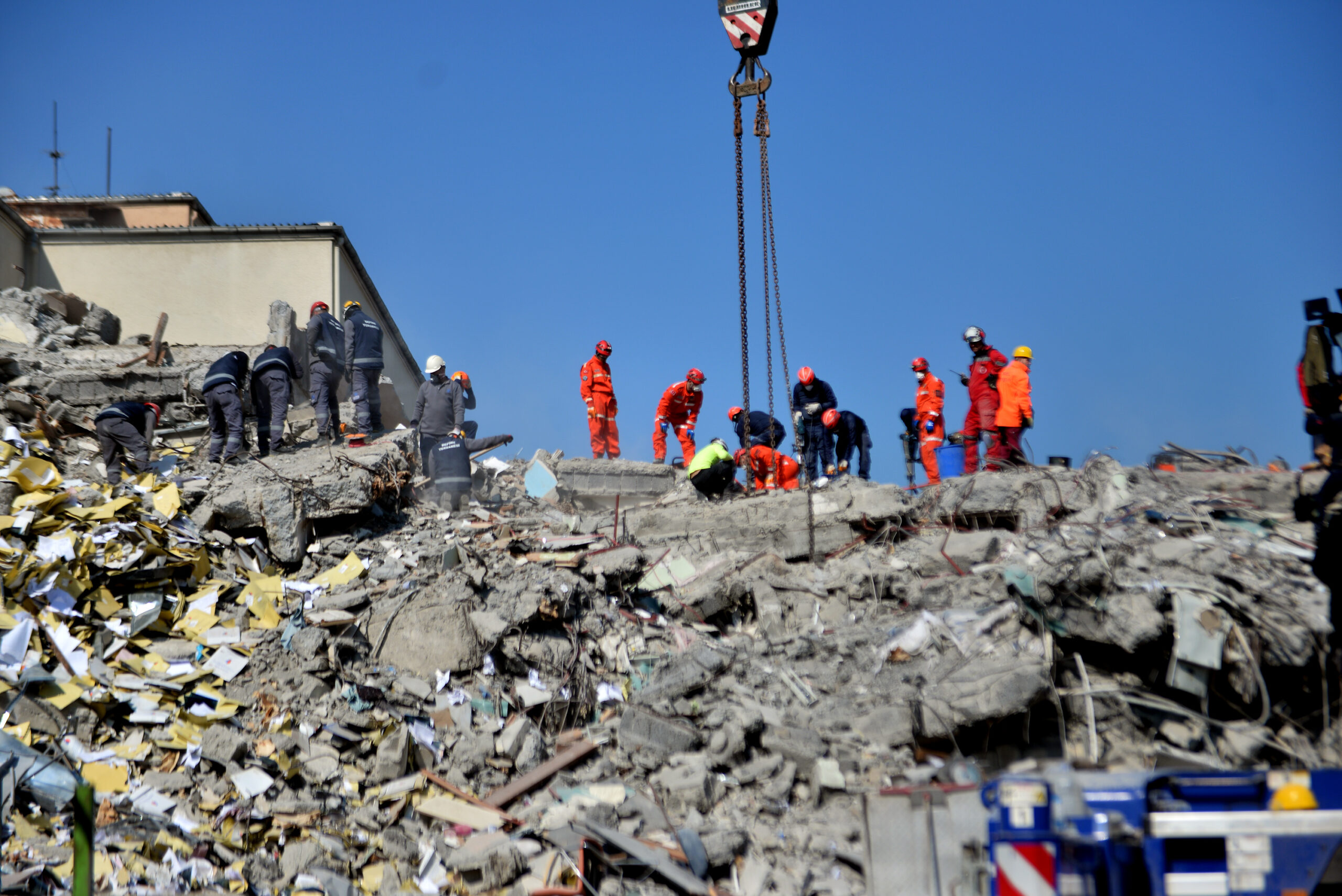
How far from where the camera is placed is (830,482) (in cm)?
1003

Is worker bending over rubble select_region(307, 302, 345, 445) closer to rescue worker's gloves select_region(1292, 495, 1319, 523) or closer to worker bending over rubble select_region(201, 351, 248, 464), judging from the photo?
worker bending over rubble select_region(201, 351, 248, 464)

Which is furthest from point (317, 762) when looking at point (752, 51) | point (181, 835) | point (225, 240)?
point (225, 240)

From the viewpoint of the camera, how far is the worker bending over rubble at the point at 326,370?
11.4 m

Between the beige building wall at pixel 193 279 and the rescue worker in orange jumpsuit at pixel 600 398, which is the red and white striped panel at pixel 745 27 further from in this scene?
the beige building wall at pixel 193 279

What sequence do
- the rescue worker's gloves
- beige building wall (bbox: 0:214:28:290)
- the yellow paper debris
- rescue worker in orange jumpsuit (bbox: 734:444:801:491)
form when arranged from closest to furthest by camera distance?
the rescue worker's gloves, the yellow paper debris, rescue worker in orange jumpsuit (bbox: 734:444:801:491), beige building wall (bbox: 0:214:28:290)

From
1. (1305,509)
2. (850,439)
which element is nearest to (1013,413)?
(850,439)

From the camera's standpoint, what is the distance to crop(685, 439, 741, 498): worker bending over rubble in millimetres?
9805

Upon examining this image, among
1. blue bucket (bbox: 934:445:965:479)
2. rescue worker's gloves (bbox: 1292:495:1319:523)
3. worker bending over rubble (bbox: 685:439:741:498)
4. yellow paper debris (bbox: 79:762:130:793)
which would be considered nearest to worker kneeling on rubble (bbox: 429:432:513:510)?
worker bending over rubble (bbox: 685:439:741:498)

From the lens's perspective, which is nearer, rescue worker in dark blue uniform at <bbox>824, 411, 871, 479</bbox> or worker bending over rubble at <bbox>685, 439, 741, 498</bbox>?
worker bending over rubble at <bbox>685, 439, 741, 498</bbox>

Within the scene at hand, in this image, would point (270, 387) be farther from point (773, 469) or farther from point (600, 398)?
point (773, 469)

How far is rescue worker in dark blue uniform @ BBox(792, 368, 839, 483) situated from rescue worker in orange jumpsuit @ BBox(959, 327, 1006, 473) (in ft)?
6.74

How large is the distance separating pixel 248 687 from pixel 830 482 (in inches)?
240

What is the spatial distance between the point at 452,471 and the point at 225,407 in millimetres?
2562

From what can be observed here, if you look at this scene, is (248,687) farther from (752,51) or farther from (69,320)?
(69,320)
